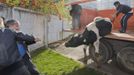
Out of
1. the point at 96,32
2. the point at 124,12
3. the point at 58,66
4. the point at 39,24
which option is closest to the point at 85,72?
the point at 58,66

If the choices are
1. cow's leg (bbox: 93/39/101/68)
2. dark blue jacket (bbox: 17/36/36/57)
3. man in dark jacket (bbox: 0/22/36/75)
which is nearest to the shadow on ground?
cow's leg (bbox: 93/39/101/68)

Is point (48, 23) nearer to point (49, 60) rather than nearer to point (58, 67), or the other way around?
point (49, 60)

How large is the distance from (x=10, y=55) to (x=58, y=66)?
16.0ft

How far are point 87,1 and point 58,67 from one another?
3700 mm

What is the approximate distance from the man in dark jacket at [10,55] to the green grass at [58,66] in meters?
3.70

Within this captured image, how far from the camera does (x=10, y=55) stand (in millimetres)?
5727

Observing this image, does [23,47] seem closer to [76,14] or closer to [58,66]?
[58,66]

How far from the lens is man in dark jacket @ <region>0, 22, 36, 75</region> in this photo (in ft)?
18.6

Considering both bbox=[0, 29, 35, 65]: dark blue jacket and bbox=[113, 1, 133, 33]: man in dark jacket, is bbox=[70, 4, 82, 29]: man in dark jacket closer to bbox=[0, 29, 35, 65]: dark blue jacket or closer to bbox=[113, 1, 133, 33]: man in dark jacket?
bbox=[113, 1, 133, 33]: man in dark jacket

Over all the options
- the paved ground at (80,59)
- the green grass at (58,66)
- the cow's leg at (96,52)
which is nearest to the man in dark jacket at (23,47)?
the green grass at (58,66)

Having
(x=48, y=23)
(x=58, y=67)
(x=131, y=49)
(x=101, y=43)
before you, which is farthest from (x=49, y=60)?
(x=48, y=23)

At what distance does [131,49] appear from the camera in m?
9.95

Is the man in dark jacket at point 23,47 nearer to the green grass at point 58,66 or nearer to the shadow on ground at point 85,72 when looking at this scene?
the green grass at point 58,66

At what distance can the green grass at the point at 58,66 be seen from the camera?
Answer: 9.88 meters
